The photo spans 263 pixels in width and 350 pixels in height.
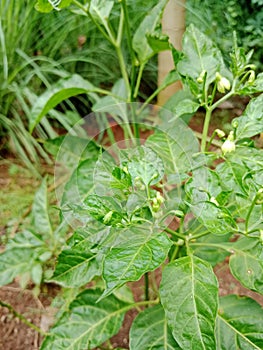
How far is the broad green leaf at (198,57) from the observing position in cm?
98

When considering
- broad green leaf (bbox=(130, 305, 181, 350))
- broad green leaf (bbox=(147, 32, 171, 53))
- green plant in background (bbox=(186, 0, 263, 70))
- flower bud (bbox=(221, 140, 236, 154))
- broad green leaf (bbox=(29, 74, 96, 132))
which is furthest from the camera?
green plant in background (bbox=(186, 0, 263, 70))

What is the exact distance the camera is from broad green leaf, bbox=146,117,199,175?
36.9 inches

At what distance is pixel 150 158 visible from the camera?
82cm

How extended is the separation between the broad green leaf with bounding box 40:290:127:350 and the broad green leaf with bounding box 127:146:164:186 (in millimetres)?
374

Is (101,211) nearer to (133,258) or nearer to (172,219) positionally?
(133,258)

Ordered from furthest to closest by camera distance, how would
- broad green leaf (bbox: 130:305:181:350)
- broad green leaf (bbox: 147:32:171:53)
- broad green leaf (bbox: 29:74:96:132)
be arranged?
broad green leaf (bbox: 29:74:96:132)
broad green leaf (bbox: 147:32:171:53)
broad green leaf (bbox: 130:305:181:350)

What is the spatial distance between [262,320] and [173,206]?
0.29 meters

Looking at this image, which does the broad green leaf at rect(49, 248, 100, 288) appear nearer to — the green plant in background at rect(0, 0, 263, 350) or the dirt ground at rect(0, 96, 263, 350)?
the green plant in background at rect(0, 0, 263, 350)

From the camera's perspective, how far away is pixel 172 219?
90 centimetres

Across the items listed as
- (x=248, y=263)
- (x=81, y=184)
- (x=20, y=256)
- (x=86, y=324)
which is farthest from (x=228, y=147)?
A: (x=20, y=256)

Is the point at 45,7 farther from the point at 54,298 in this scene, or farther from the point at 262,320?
the point at 54,298

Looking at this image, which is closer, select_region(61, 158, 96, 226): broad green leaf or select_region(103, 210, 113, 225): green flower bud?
select_region(103, 210, 113, 225): green flower bud

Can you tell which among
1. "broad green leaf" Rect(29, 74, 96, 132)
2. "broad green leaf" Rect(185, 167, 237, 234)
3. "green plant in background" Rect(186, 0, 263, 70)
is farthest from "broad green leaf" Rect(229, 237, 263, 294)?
"green plant in background" Rect(186, 0, 263, 70)

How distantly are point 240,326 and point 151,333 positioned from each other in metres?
0.16
